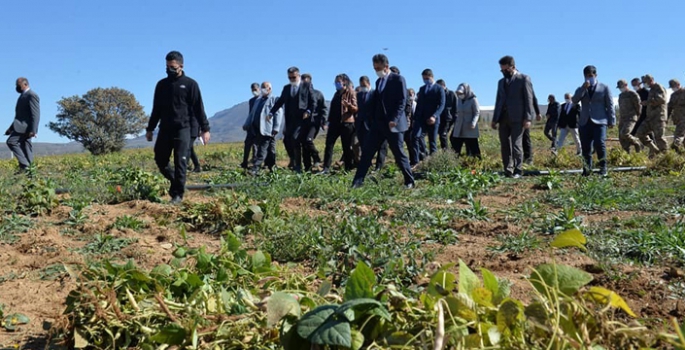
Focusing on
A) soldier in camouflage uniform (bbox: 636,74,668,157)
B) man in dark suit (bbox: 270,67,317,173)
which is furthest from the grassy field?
soldier in camouflage uniform (bbox: 636,74,668,157)

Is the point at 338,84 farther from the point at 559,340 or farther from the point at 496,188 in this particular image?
the point at 559,340

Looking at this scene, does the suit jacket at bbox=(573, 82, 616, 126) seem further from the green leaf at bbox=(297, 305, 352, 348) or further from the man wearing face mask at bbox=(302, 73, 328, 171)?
the green leaf at bbox=(297, 305, 352, 348)

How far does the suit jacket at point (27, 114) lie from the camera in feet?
34.3

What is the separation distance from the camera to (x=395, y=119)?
793 cm

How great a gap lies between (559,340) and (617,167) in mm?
9517

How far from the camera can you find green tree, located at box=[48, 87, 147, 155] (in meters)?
41.3

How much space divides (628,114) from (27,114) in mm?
11707

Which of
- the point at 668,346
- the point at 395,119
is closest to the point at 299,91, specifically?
the point at 395,119

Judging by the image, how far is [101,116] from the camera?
44375 mm

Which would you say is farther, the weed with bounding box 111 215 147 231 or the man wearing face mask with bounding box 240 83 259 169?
the man wearing face mask with bounding box 240 83 259 169

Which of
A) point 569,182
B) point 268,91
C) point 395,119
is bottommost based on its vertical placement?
point 569,182

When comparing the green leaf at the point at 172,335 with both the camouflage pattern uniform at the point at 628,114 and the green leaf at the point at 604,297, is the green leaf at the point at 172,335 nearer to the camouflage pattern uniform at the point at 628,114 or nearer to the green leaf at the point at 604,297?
the green leaf at the point at 604,297

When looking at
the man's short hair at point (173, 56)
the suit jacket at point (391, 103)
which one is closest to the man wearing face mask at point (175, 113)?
the man's short hair at point (173, 56)

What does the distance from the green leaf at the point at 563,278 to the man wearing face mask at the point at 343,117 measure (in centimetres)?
917
